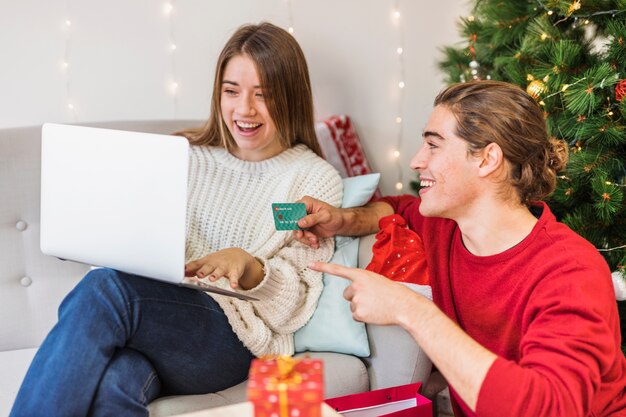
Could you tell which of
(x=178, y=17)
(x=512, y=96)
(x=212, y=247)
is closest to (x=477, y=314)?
(x=512, y=96)

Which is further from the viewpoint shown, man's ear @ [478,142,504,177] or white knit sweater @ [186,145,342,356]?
white knit sweater @ [186,145,342,356]

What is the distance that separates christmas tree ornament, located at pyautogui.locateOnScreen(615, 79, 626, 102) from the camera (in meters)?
1.57

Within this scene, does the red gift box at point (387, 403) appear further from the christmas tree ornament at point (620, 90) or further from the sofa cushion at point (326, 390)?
the christmas tree ornament at point (620, 90)

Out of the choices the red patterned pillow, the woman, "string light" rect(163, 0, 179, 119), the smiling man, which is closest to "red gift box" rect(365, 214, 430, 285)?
the smiling man

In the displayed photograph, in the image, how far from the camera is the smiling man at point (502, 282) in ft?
3.56

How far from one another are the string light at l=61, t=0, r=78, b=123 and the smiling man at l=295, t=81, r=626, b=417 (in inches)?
33.9

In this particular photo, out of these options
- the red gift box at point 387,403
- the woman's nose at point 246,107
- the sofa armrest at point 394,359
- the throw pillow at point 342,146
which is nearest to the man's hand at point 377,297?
the red gift box at point 387,403

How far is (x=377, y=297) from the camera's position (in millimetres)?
1249

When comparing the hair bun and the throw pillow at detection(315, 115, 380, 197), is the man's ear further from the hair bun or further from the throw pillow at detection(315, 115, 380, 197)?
the throw pillow at detection(315, 115, 380, 197)

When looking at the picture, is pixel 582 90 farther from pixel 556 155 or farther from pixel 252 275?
pixel 252 275

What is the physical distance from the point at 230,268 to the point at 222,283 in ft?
0.61

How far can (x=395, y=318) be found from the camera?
1217 millimetres

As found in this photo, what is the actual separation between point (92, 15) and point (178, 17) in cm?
24

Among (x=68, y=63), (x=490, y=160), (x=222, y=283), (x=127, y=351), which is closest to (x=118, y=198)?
(x=127, y=351)
